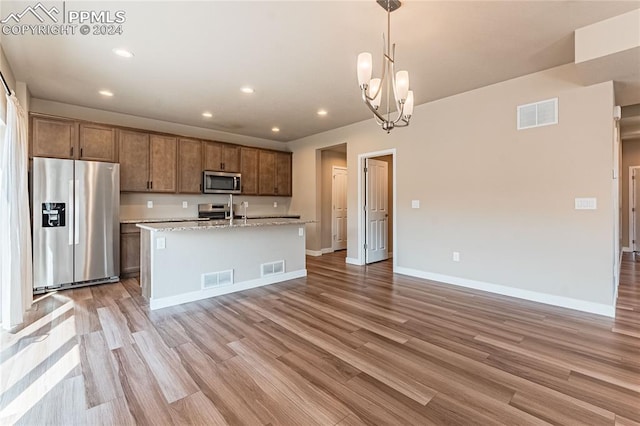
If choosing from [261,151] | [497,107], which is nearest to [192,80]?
[261,151]

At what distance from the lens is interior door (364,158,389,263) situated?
5.81 meters

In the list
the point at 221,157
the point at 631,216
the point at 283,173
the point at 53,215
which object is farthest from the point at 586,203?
the point at 53,215

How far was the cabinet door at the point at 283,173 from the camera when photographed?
7.07 m

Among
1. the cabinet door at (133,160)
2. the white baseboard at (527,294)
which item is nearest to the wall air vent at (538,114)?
the white baseboard at (527,294)

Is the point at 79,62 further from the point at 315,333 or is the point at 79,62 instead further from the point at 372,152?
the point at 372,152

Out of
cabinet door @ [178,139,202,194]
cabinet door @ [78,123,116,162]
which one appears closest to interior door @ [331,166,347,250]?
cabinet door @ [178,139,202,194]

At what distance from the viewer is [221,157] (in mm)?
6059

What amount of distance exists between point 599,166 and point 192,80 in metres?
4.82

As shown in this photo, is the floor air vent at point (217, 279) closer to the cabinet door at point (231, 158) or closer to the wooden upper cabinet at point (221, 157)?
the wooden upper cabinet at point (221, 157)

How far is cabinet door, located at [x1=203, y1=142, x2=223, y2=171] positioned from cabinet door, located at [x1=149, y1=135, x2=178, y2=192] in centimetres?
56

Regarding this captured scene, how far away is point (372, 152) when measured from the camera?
18.0ft

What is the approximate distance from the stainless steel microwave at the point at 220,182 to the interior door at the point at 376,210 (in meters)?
2.77

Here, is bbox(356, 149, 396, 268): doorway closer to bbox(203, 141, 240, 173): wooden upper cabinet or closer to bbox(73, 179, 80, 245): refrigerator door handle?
bbox(203, 141, 240, 173): wooden upper cabinet

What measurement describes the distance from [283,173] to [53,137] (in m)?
4.19
